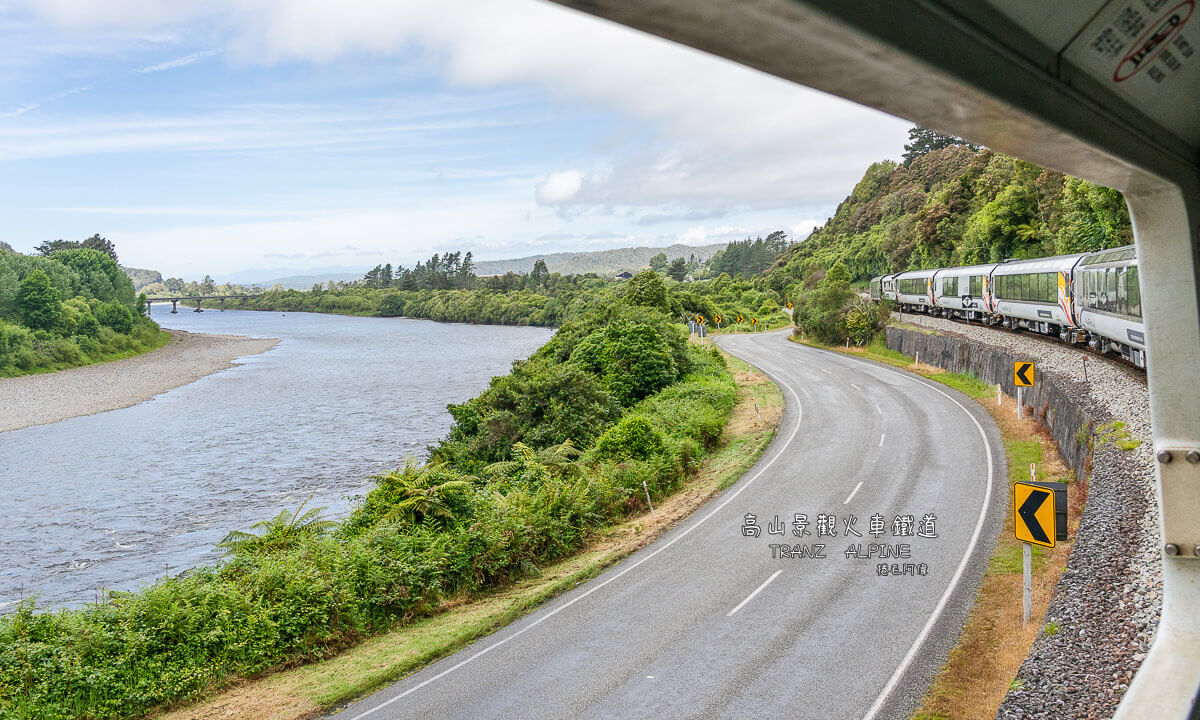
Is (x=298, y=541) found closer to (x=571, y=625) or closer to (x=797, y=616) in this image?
(x=571, y=625)

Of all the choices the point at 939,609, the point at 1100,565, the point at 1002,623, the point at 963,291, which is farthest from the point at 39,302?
the point at 1100,565

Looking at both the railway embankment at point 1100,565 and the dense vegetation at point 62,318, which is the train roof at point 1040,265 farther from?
the dense vegetation at point 62,318

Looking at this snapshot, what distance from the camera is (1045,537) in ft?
39.4

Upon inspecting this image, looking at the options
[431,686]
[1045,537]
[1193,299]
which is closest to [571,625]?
[431,686]

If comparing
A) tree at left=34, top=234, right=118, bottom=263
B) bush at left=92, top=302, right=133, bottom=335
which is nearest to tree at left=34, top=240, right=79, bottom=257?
tree at left=34, top=234, right=118, bottom=263

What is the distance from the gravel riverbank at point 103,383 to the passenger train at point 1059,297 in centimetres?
5779

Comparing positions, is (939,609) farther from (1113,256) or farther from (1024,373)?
(1113,256)

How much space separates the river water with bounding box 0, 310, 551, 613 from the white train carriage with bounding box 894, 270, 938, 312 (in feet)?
107

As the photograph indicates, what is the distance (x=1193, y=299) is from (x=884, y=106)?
2.56 metres

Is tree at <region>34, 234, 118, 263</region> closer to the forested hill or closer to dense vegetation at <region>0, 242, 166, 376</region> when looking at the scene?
dense vegetation at <region>0, 242, 166, 376</region>

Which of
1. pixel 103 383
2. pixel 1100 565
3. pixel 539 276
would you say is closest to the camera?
pixel 1100 565

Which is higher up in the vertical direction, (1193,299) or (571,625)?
(1193,299)

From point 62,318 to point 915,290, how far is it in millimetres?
82511

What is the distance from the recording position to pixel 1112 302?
71.7ft
